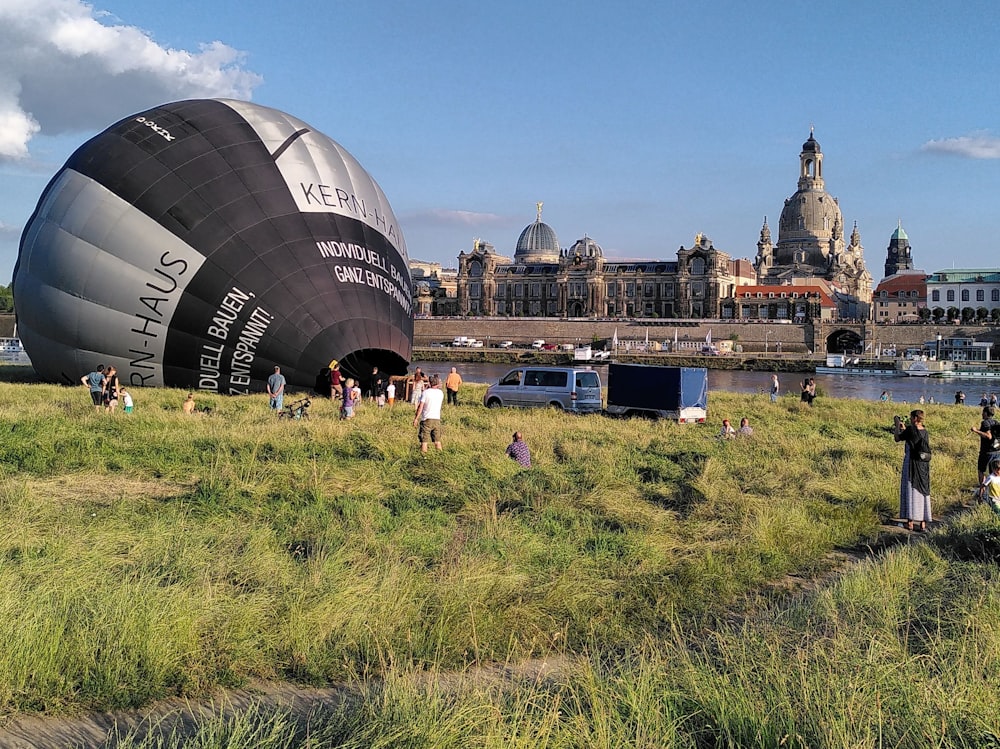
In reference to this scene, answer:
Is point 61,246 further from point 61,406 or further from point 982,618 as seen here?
point 982,618

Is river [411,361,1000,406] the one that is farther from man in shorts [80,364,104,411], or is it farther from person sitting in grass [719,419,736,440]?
man in shorts [80,364,104,411]

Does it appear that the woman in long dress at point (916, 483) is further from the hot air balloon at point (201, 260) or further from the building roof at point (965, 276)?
the building roof at point (965, 276)

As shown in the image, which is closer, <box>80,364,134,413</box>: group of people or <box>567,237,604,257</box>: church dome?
<box>80,364,134,413</box>: group of people

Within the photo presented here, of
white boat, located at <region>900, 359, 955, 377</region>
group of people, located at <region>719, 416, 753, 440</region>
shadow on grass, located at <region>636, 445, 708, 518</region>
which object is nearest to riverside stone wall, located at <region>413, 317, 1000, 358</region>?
white boat, located at <region>900, 359, 955, 377</region>

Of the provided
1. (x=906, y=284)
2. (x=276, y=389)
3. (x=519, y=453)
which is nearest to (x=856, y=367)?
(x=906, y=284)

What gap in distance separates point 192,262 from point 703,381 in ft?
37.5

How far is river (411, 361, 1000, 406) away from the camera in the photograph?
52.0m

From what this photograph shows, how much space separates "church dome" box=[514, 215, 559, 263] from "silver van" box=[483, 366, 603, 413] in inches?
5211

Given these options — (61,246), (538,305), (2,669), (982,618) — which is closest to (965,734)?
(982,618)

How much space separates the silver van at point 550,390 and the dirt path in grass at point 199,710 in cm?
1570

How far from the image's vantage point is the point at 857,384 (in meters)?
62.2

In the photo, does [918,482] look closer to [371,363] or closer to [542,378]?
[542,378]

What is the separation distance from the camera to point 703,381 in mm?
20719

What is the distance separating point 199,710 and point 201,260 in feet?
47.2
